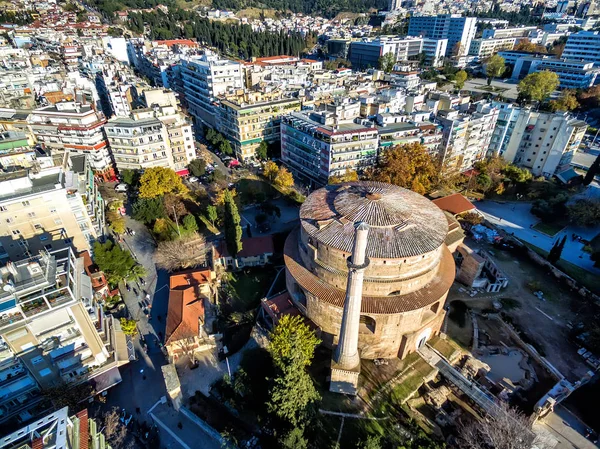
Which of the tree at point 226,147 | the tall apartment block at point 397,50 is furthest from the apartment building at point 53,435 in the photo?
the tall apartment block at point 397,50

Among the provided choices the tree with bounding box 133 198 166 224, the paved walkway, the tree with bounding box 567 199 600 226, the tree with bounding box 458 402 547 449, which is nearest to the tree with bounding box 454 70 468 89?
the paved walkway

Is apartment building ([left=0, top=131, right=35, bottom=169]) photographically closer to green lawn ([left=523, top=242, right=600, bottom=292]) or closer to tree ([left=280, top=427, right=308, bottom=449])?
tree ([left=280, top=427, right=308, bottom=449])

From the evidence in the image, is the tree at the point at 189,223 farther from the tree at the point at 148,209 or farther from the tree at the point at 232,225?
the tree at the point at 232,225

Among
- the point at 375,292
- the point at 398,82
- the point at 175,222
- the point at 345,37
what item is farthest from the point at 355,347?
the point at 345,37

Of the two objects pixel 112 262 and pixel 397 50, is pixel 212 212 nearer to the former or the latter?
pixel 112 262

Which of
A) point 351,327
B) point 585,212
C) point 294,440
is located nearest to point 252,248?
point 351,327

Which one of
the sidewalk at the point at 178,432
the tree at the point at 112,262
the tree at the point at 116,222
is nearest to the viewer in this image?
the sidewalk at the point at 178,432

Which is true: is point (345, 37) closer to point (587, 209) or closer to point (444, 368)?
point (587, 209)
